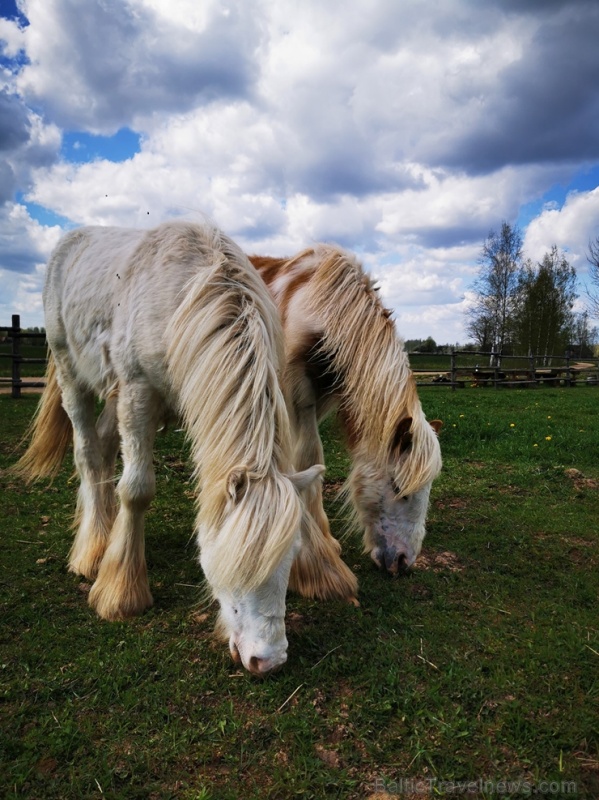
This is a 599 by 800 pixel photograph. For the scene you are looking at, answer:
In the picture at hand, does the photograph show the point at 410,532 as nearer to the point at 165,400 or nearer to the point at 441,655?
the point at 441,655

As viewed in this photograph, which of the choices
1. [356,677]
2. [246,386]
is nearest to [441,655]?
[356,677]

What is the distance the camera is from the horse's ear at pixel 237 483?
6.74 ft

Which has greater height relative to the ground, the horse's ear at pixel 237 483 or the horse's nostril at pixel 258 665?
the horse's ear at pixel 237 483

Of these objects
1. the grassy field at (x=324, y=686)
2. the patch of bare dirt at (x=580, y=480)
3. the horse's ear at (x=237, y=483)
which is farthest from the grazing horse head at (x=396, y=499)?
the patch of bare dirt at (x=580, y=480)

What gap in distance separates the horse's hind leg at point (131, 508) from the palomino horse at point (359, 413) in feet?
2.92

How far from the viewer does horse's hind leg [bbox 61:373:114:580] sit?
357cm

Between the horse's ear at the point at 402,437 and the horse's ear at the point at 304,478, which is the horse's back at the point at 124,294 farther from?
the horse's ear at the point at 402,437

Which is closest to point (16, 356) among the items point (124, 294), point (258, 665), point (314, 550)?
Answer: point (124, 294)

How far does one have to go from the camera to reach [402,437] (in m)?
3.09

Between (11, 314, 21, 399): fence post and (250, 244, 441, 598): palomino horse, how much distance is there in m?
10.3

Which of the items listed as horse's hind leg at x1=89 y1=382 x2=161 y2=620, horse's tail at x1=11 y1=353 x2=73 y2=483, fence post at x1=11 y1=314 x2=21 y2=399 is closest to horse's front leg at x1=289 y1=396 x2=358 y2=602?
horse's hind leg at x1=89 y1=382 x2=161 y2=620

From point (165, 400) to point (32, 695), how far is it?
4.75ft

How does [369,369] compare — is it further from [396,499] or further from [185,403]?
[185,403]

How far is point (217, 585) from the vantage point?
7.02ft
